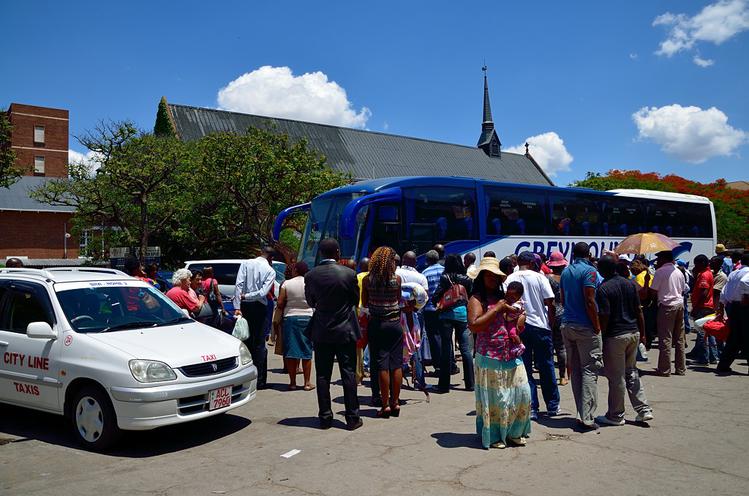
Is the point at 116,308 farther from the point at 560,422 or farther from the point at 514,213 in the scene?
the point at 514,213

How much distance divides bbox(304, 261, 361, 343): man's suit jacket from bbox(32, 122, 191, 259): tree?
62.3 ft

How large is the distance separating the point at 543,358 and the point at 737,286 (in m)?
4.59

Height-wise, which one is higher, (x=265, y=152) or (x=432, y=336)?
(x=265, y=152)

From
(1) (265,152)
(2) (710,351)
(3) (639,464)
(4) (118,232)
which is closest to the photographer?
(3) (639,464)

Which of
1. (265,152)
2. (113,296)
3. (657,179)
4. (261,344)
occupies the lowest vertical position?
(261,344)

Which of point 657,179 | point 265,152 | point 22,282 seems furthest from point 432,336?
point 657,179

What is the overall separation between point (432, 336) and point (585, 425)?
2658mm

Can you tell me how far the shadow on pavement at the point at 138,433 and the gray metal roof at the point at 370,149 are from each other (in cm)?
3820

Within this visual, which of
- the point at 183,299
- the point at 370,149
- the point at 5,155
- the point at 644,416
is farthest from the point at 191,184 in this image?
the point at 370,149

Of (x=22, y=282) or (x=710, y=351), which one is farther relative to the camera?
(x=710, y=351)

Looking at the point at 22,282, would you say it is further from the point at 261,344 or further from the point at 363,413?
the point at 363,413

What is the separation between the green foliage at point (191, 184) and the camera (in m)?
23.5

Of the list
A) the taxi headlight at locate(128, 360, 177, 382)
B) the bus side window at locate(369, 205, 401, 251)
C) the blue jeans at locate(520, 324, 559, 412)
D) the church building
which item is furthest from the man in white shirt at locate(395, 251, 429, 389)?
the church building

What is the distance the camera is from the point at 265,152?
25.0m
